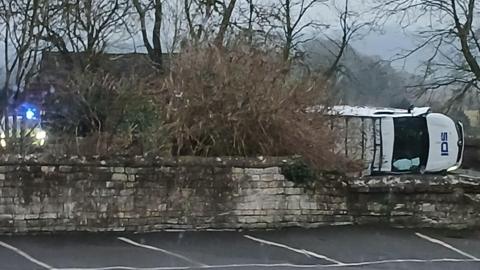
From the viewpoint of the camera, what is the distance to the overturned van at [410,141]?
730 inches

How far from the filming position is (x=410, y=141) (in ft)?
64.0

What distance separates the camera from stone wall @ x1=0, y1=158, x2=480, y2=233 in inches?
461

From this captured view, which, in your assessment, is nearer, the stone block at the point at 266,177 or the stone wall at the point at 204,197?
the stone wall at the point at 204,197

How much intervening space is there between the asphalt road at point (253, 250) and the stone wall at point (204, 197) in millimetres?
258

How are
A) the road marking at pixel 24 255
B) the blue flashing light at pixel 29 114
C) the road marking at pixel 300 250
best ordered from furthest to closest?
the blue flashing light at pixel 29 114 → the road marking at pixel 300 250 → the road marking at pixel 24 255

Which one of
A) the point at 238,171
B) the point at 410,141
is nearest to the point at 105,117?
the point at 238,171

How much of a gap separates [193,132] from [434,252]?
14.1 feet

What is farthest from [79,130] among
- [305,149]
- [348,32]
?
[348,32]

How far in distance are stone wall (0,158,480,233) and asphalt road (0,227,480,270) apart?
0.26 meters

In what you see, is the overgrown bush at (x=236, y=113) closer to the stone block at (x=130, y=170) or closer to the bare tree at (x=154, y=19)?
the stone block at (x=130, y=170)

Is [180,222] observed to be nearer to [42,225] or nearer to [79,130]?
[42,225]

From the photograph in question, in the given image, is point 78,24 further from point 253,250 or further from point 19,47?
point 253,250

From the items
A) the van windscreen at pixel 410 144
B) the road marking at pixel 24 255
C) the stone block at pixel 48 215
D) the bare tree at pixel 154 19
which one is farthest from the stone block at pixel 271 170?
the bare tree at pixel 154 19

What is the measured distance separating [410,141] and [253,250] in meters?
9.50
